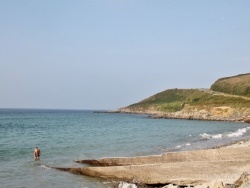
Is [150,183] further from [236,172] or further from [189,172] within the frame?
[236,172]

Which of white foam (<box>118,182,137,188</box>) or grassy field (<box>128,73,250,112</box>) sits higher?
grassy field (<box>128,73,250,112</box>)

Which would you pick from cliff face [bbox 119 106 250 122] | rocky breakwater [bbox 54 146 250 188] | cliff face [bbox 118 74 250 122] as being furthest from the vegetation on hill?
rocky breakwater [bbox 54 146 250 188]

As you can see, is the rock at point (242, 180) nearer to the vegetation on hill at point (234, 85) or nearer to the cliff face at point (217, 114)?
the cliff face at point (217, 114)

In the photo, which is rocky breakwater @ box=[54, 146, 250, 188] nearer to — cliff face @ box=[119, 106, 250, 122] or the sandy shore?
the sandy shore

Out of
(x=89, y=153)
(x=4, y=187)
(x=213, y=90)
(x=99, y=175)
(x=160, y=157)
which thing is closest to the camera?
(x=4, y=187)

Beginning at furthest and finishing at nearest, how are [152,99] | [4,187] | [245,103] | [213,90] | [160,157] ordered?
[152,99], [213,90], [245,103], [160,157], [4,187]

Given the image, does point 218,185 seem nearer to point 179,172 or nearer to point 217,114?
point 179,172

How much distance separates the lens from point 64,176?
1934cm

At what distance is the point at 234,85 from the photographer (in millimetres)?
133500

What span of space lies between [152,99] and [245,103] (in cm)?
9911

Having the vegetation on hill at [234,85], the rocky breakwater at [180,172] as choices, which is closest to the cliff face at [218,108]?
the vegetation on hill at [234,85]

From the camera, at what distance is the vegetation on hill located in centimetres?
12268

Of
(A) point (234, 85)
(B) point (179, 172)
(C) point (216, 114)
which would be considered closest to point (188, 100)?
(A) point (234, 85)

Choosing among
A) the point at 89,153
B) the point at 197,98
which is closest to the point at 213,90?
the point at 197,98
